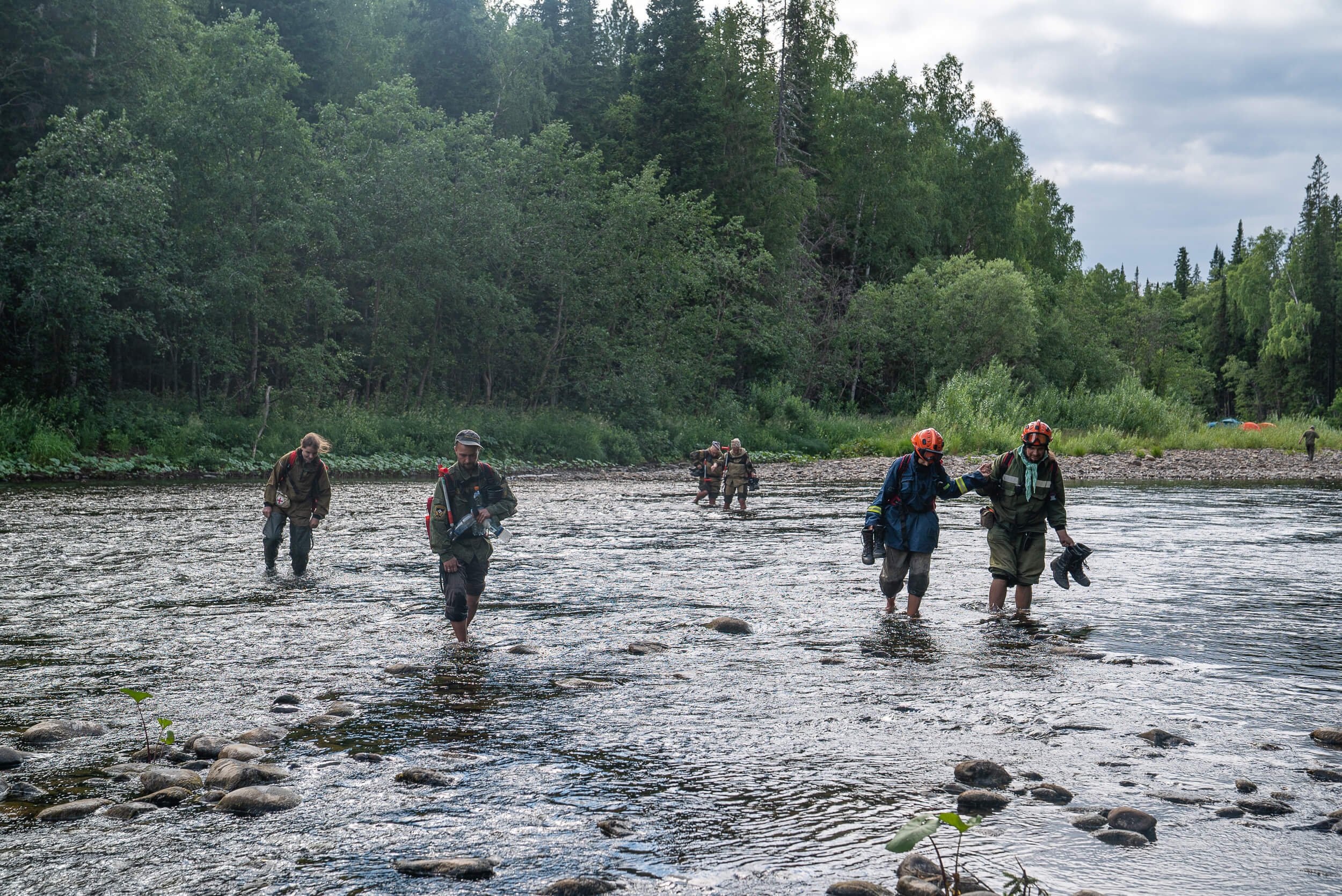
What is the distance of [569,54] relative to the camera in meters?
72.9

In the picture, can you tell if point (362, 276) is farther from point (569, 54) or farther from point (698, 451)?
point (569, 54)

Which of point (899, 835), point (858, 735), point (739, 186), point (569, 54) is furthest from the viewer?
point (569, 54)

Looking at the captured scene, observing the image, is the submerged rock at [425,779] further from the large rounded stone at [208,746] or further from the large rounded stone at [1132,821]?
the large rounded stone at [1132,821]

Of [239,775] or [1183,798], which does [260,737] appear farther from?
[1183,798]

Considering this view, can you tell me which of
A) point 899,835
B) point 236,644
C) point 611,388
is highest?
point 611,388

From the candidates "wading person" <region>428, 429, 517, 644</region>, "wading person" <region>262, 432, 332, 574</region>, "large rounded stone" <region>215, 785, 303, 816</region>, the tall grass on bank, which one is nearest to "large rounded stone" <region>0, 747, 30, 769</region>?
"large rounded stone" <region>215, 785, 303, 816</region>

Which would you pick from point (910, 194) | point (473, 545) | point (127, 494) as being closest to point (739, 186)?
point (910, 194)

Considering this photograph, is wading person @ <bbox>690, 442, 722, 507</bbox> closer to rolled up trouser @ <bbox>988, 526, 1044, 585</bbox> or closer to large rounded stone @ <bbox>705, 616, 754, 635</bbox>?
rolled up trouser @ <bbox>988, 526, 1044, 585</bbox>

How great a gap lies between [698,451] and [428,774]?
859 inches

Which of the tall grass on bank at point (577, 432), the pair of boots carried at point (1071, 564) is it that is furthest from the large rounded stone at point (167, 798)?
the tall grass on bank at point (577, 432)

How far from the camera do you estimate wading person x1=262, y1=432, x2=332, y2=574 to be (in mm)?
14039

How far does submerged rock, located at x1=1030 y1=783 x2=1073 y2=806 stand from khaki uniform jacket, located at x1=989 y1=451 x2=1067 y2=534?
18.2 ft

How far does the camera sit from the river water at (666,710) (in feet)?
17.2

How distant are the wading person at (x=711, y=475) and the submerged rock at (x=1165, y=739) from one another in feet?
59.7
